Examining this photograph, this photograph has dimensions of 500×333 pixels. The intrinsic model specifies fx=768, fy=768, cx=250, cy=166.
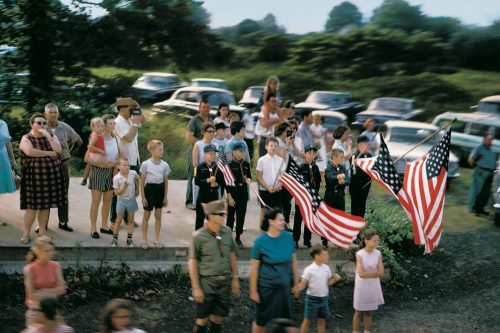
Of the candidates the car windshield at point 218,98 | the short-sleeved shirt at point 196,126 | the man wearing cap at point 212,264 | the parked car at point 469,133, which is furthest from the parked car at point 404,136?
the man wearing cap at point 212,264

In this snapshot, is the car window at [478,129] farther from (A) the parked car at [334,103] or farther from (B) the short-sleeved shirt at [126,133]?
(B) the short-sleeved shirt at [126,133]

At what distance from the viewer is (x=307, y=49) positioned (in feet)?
132

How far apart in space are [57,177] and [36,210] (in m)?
0.52

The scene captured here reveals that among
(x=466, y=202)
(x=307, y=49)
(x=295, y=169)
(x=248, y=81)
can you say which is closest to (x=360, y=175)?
(x=295, y=169)

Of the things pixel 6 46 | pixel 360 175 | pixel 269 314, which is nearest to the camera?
pixel 269 314

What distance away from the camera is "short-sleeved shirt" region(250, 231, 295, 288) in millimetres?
7652

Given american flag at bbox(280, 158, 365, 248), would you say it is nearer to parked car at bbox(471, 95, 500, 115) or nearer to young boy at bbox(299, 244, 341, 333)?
young boy at bbox(299, 244, 341, 333)

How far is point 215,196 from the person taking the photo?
1045cm

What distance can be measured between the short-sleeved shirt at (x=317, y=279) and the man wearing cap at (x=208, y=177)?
240cm

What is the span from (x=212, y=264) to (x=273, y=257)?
Answer: 0.61m

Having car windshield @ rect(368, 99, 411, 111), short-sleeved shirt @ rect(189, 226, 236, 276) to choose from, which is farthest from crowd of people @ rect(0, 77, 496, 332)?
car windshield @ rect(368, 99, 411, 111)

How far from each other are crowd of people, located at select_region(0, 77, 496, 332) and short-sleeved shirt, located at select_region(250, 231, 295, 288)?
10 mm

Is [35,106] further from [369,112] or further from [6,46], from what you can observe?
[369,112]

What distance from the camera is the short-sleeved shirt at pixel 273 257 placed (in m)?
7.65
